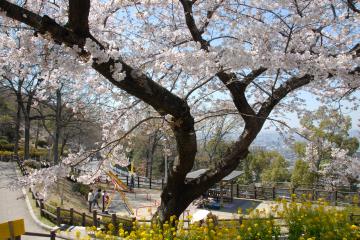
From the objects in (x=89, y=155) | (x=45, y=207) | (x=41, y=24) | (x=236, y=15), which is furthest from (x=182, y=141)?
(x=45, y=207)

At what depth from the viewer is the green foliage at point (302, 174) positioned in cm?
2339

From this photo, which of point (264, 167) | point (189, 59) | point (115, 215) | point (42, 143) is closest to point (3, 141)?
point (42, 143)

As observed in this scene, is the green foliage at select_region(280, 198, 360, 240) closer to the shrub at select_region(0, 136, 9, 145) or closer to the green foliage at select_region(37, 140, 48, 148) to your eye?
the shrub at select_region(0, 136, 9, 145)

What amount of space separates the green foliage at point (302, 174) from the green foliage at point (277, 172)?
701 centimetres

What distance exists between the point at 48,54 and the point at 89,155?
4.39 feet

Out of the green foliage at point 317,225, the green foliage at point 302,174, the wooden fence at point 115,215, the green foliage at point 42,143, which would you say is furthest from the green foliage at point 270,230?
the green foliage at point 42,143

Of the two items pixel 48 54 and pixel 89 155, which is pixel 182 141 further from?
pixel 48 54

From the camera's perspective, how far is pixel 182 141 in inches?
169

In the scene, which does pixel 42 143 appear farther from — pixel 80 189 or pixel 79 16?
pixel 79 16

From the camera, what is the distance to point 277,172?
33.9 m

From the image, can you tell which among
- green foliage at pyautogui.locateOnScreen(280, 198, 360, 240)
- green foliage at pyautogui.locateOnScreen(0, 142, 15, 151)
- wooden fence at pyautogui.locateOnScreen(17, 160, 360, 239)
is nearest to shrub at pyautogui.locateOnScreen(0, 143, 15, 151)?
green foliage at pyautogui.locateOnScreen(0, 142, 15, 151)

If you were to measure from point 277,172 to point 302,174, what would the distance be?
373 inches

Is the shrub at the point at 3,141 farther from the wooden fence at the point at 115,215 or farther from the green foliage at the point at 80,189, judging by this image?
the green foliage at the point at 80,189

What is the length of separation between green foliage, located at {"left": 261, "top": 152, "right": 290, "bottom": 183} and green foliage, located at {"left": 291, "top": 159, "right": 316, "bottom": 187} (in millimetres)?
7006
